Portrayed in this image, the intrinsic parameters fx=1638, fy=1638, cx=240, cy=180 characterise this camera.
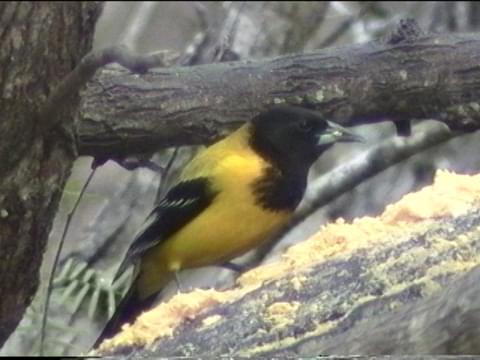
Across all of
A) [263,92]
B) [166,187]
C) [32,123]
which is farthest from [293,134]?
[32,123]

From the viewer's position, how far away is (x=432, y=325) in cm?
232

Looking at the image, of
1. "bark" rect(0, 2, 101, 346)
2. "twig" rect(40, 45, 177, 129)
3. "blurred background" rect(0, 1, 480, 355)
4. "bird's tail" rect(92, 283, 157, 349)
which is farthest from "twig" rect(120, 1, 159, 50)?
"twig" rect(40, 45, 177, 129)

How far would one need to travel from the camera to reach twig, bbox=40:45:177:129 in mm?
2965

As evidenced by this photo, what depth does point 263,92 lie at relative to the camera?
13.3ft

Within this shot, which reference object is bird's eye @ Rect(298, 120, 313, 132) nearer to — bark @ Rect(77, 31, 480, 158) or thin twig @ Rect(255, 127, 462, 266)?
bark @ Rect(77, 31, 480, 158)

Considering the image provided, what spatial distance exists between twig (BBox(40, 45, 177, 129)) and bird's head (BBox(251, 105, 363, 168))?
0.69 m

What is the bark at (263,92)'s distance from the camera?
391cm

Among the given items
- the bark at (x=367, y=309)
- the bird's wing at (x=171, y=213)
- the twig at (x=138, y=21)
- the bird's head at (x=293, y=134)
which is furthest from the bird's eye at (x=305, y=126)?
the twig at (x=138, y=21)

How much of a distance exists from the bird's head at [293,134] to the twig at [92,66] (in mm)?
694

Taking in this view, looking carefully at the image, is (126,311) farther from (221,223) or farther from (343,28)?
(343,28)

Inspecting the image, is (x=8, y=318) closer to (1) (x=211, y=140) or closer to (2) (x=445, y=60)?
(1) (x=211, y=140)

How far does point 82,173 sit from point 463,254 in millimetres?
2852

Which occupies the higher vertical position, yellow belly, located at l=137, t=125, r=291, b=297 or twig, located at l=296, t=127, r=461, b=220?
yellow belly, located at l=137, t=125, r=291, b=297

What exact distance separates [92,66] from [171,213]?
834 mm
